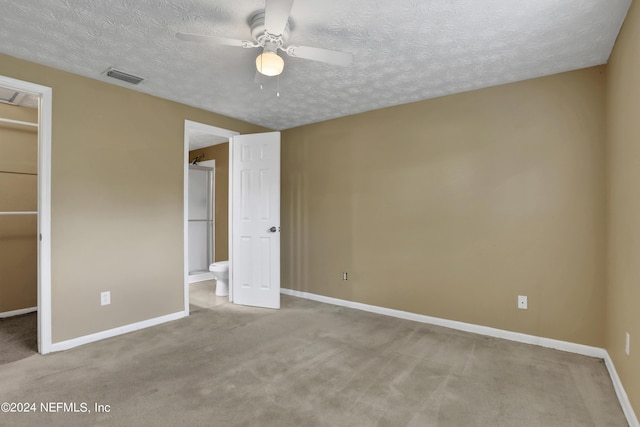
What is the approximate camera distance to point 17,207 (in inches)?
150

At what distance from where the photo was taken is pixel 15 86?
101 inches

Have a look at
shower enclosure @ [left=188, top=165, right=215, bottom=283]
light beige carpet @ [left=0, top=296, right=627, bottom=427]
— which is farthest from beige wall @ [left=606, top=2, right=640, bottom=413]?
shower enclosure @ [left=188, top=165, right=215, bottom=283]

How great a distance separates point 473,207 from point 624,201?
1.22 metres

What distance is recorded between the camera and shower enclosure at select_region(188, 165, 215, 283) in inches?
234

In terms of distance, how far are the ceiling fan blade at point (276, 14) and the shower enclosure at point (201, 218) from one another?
456 centimetres

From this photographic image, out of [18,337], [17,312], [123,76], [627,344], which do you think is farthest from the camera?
[17,312]

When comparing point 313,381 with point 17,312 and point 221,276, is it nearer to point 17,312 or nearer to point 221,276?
point 221,276

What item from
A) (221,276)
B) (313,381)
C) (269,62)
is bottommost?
(313,381)

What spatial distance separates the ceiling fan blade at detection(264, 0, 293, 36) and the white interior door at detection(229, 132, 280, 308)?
2.19m

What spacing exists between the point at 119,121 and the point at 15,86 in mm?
756

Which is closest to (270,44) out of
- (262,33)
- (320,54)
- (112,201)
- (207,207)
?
(262,33)

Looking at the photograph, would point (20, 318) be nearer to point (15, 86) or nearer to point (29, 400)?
point (29, 400)

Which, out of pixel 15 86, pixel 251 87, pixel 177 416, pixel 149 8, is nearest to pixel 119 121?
pixel 15 86

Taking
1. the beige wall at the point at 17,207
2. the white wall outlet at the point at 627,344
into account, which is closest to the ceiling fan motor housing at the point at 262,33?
the white wall outlet at the point at 627,344
